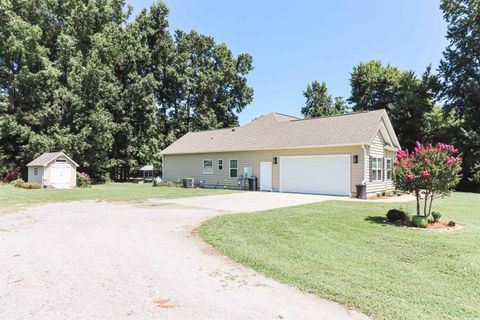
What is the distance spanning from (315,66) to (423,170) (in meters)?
21.3

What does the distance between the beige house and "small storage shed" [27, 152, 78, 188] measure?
25.5ft

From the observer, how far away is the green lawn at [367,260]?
353cm

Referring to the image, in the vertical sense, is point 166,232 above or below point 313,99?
below

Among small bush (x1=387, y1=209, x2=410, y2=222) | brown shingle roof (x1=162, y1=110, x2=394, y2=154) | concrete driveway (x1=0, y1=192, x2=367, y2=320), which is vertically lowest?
concrete driveway (x1=0, y1=192, x2=367, y2=320)

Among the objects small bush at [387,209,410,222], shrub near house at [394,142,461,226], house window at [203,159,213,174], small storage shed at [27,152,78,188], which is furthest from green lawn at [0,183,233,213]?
shrub near house at [394,142,461,226]

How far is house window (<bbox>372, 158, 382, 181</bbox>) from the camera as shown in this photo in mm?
16719

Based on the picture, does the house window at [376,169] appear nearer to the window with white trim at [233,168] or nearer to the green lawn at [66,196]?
the window with white trim at [233,168]

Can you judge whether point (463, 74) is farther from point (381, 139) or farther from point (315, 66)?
point (381, 139)

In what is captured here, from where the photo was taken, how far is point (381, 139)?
17922 mm

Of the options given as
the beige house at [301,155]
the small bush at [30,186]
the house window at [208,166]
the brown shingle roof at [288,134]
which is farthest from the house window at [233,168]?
the small bush at [30,186]

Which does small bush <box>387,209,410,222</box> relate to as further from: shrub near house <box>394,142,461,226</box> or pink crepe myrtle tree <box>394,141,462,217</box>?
pink crepe myrtle tree <box>394,141,462,217</box>

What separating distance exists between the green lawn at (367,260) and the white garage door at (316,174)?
788cm

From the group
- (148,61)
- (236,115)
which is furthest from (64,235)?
(236,115)

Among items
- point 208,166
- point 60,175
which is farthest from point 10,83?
point 208,166
